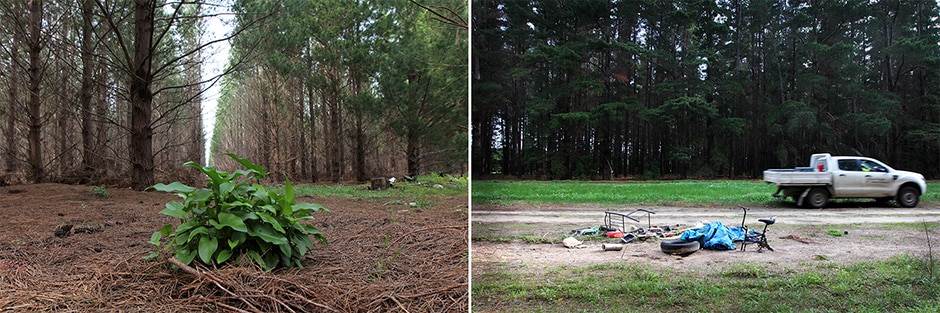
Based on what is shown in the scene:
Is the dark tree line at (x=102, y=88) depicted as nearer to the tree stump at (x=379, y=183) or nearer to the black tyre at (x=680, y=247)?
the tree stump at (x=379, y=183)

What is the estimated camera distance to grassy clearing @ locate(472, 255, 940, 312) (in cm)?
128

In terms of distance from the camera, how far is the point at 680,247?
1.34 metres

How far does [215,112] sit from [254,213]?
2236 mm

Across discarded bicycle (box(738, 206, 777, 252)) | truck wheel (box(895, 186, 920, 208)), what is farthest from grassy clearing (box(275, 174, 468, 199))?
truck wheel (box(895, 186, 920, 208))

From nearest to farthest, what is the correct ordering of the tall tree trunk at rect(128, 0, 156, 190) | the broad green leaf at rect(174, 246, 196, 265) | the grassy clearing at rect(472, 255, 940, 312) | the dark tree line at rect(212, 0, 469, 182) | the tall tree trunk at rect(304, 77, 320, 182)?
the grassy clearing at rect(472, 255, 940, 312) < the broad green leaf at rect(174, 246, 196, 265) < the dark tree line at rect(212, 0, 469, 182) < the tall tree trunk at rect(304, 77, 320, 182) < the tall tree trunk at rect(128, 0, 156, 190)

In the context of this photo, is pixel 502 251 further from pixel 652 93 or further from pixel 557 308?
pixel 652 93

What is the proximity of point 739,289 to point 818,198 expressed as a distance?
1.14 feet

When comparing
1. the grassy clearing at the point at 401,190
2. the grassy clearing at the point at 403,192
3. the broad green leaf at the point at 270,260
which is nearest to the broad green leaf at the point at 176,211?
the broad green leaf at the point at 270,260

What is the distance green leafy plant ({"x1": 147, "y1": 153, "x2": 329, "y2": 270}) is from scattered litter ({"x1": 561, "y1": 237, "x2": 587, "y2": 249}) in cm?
117

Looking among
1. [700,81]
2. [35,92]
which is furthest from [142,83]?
[700,81]

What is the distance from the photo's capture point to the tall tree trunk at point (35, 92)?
149 inches

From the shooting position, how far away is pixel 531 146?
1.35 metres

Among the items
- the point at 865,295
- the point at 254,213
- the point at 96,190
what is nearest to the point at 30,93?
the point at 96,190

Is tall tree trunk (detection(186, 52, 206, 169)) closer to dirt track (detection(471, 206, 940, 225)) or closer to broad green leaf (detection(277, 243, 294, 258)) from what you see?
broad green leaf (detection(277, 243, 294, 258))
